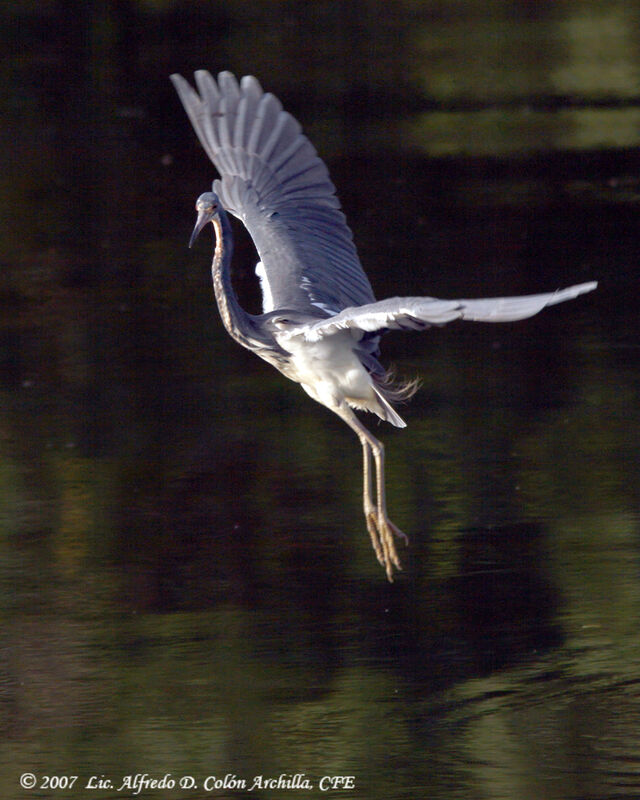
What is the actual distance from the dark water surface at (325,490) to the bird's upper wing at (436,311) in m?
1.34

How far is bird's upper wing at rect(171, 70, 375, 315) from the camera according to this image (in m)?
6.00

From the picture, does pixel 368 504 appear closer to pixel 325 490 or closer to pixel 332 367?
pixel 332 367

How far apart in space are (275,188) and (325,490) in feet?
5.52

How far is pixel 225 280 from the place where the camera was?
5.56 m

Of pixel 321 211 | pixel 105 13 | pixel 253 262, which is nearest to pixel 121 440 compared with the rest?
pixel 321 211

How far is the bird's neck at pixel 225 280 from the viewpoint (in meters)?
5.53

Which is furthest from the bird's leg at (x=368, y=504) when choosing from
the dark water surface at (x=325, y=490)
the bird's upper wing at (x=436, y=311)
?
the bird's upper wing at (x=436, y=311)

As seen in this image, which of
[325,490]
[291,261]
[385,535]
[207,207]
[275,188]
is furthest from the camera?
[325,490]

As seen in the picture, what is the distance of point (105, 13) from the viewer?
19.3 m

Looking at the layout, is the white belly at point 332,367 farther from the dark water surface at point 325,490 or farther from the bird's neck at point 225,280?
the dark water surface at point 325,490

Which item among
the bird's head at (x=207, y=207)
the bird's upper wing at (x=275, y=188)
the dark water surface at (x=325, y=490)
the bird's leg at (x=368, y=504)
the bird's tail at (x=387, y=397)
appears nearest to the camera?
the dark water surface at (x=325, y=490)

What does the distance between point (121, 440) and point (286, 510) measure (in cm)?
122

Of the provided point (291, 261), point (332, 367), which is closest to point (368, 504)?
point (332, 367)

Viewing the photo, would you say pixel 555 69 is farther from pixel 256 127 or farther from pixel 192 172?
pixel 256 127
